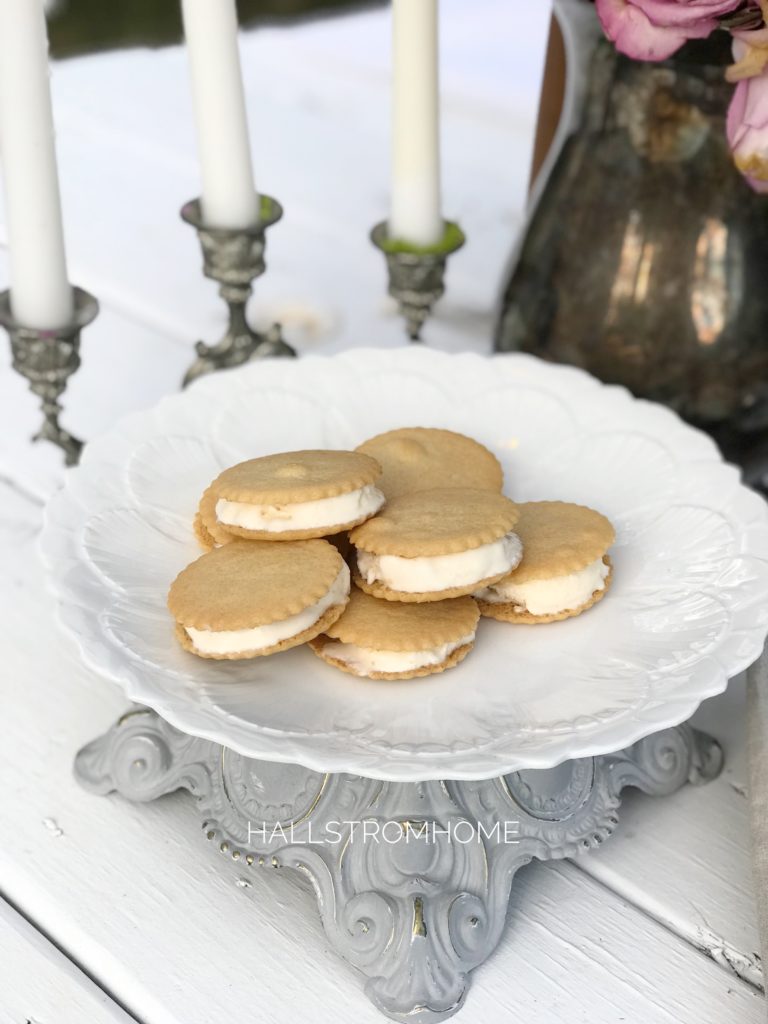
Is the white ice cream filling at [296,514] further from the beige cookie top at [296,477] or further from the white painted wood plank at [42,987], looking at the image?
the white painted wood plank at [42,987]

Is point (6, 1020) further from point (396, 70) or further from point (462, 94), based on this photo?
point (462, 94)

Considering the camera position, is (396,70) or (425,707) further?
(396,70)

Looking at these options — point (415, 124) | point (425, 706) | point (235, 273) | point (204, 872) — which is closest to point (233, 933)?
point (204, 872)

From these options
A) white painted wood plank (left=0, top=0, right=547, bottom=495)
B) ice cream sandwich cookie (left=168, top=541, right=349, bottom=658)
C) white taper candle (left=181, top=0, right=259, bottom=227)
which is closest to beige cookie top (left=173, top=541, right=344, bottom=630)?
ice cream sandwich cookie (left=168, top=541, right=349, bottom=658)

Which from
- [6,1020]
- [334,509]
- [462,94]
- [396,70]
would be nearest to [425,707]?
[334,509]

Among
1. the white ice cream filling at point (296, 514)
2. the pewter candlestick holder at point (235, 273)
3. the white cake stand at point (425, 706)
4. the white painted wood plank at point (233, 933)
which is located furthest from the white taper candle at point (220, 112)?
the white painted wood plank at point (233, 933)

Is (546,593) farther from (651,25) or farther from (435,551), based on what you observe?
(651,25)

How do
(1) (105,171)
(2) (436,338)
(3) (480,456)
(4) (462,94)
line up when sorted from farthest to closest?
(4) (462,94) < (1) (105,171) < (2) (436,338) < (3) (480,456)
